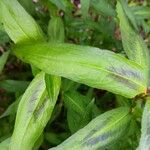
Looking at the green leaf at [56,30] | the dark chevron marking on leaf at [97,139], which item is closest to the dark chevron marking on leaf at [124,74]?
the dark chevron marking on leaf at [97,139]

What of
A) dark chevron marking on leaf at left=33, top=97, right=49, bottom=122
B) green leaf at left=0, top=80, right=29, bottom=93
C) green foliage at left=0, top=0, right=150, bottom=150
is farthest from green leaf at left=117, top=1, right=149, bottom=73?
green leaf at left=0, top=80, right=29, bottom=93

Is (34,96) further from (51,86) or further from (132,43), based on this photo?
(132,43)

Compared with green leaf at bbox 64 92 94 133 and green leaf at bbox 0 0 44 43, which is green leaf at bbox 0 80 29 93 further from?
green leaf at bbox 0 0 44 43

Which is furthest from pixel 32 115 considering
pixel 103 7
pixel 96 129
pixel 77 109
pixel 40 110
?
pixel 103 7

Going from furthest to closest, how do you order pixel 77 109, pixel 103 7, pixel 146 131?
1. pixel 103 7
2. pixel 77 109
3. pixel 146 131

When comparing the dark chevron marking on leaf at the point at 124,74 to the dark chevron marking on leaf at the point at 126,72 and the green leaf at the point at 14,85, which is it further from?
the green leaf at the point at 14,85
